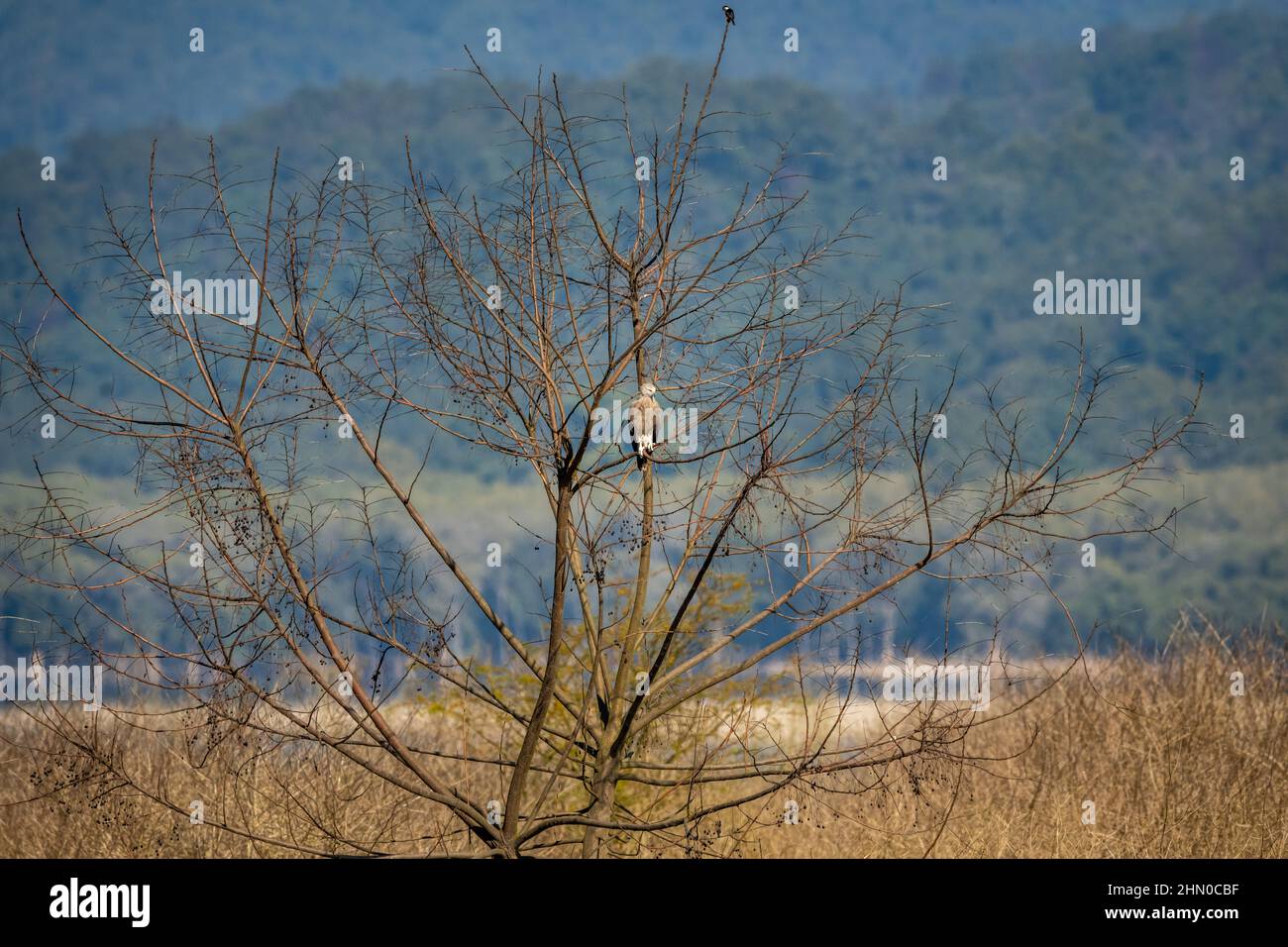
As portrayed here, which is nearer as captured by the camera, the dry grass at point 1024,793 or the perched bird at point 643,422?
the perched bird at point 643,422

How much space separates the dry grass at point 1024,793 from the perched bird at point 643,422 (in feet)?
14.6

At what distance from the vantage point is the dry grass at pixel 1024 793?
11312 mm

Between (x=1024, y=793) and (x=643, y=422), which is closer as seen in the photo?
(x=643, y=422)

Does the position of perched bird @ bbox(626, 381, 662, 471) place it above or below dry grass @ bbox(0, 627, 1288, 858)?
above

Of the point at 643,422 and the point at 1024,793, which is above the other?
the point at 643,422

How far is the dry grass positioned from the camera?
11312 millimetres

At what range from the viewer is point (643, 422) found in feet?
19.3

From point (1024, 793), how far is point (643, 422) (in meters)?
10.1

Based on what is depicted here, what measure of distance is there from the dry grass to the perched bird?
175 inches
